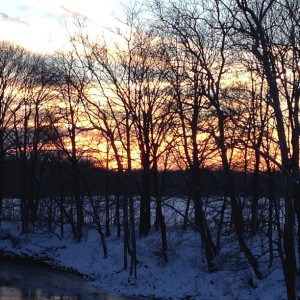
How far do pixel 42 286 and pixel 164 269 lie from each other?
5974 mm

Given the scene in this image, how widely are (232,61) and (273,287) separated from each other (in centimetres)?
963

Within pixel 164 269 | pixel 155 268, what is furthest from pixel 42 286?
pixel 164 269

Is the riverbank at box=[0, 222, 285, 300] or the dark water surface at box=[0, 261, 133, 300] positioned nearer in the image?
the riverbank at box=[0, 222, 285, 300]

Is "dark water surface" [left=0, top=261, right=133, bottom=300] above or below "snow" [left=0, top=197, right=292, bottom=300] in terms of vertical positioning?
below

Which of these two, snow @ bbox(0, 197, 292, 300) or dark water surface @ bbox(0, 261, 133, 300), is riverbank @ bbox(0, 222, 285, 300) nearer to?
snow @ bbox(0, 197, 292, 300)

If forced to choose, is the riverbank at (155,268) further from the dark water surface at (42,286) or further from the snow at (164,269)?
the dark water surface at (42,286)

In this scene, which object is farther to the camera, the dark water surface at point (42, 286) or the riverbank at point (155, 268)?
the dark water surface at point (42, 286)

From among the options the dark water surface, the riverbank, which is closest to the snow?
the riverbank

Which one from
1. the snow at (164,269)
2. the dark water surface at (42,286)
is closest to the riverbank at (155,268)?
the snow at (164,269)

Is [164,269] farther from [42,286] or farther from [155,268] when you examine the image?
[42,286]

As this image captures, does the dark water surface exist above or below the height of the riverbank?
below

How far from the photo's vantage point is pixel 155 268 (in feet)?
85.0

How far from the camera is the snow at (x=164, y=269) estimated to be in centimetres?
2078

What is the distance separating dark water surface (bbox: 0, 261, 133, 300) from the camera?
21.2 meters
